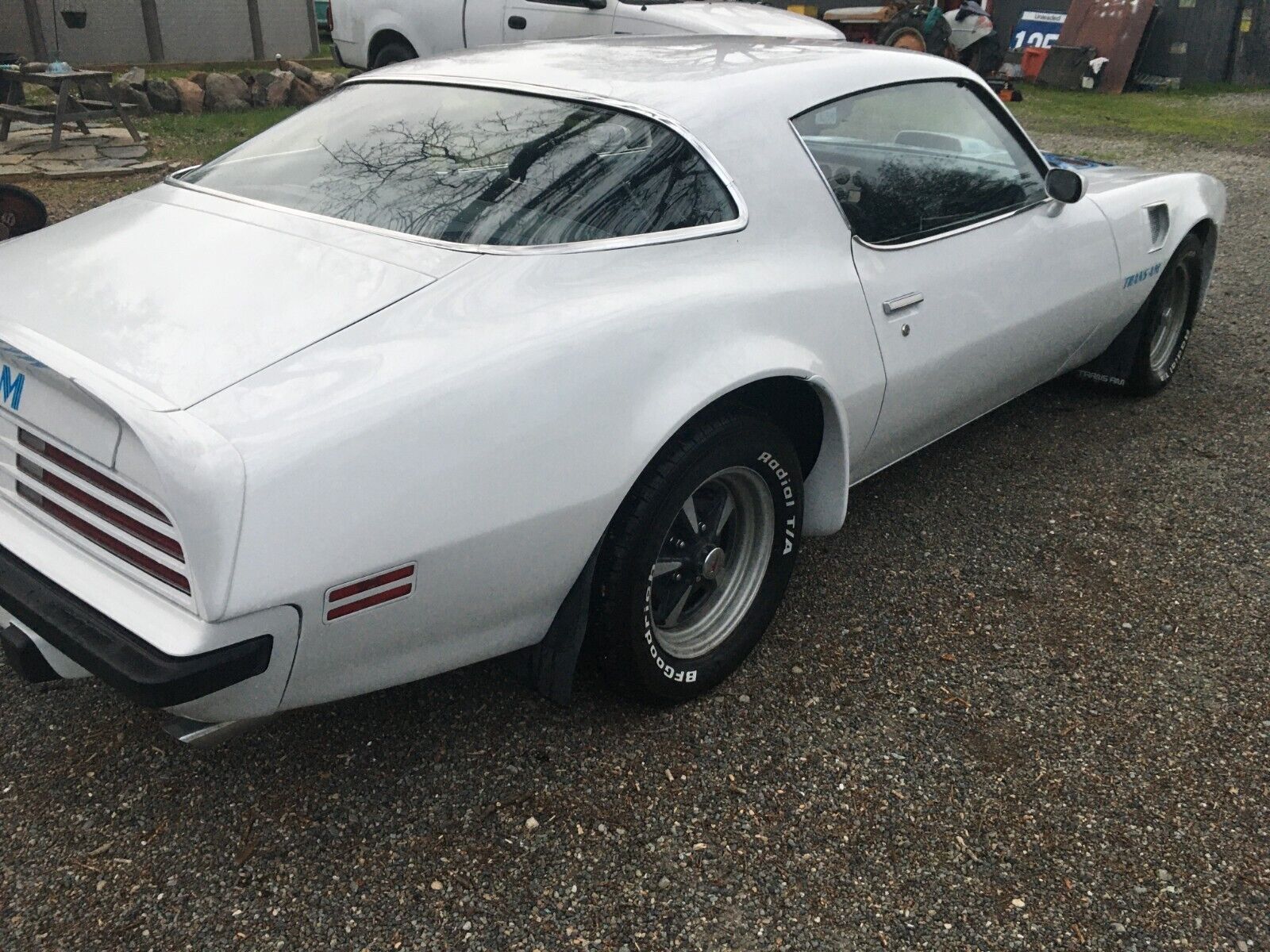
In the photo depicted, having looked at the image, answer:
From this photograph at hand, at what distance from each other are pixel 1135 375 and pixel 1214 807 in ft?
7.76

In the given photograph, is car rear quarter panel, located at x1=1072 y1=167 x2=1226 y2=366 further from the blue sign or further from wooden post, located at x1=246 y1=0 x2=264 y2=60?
wooden post, located at x1=246 y1=0 x2=264 y2=60

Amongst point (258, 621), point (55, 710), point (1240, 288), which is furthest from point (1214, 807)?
point (1240, 288)

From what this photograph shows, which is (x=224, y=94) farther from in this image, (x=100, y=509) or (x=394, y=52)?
(x=100, y=509)

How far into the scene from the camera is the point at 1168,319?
432 cm

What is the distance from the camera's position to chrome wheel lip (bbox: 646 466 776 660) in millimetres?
2406

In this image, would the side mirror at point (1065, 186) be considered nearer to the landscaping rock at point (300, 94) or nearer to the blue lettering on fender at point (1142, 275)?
the blue lettering on fender at point (1142, 275)

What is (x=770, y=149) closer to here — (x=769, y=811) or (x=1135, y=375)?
(x=769, y=811)

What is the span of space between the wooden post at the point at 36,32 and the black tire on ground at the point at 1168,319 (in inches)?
567

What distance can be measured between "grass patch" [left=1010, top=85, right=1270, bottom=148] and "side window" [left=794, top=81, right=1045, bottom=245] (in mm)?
8721

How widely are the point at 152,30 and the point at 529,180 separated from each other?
1513 cm

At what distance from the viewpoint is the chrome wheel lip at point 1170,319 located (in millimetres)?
4152

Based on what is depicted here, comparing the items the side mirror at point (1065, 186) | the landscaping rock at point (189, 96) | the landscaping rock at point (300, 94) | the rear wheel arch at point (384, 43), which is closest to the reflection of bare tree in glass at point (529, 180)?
the side mirror at point (1065, 186)

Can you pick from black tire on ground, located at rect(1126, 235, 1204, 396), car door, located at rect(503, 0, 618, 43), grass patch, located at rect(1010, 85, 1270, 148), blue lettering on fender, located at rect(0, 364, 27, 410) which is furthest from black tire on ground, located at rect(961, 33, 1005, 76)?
blue lettering on fender, located at rect(0, 364, 27, 410)

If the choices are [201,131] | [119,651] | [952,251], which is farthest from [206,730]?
[201,131]
